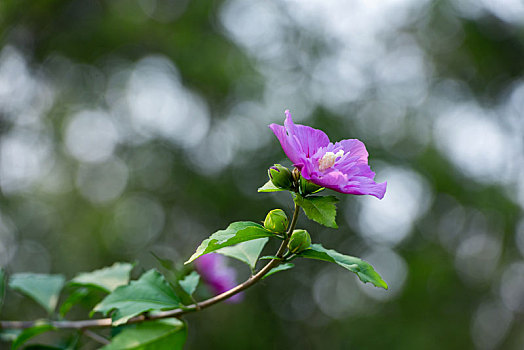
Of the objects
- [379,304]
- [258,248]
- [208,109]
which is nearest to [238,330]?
[379,304]

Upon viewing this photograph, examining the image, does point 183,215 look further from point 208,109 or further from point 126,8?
point 126,8

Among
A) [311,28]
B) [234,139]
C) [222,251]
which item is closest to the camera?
[222,251]

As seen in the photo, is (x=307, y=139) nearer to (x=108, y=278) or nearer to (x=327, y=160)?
(x=327, y=160)

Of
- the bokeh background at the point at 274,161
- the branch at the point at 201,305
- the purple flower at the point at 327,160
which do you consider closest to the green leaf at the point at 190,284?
the branch at the point at 201,305

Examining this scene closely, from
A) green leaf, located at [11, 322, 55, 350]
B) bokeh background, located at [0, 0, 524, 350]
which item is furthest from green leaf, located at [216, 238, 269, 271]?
bokeh background, located at [0, 0, 524, 350]

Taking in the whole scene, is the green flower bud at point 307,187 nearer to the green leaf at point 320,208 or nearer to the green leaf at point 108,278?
the green leaf at point 320,208

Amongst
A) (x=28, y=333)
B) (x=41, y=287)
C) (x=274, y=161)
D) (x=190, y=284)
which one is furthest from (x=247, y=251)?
(x=274, y=161)
